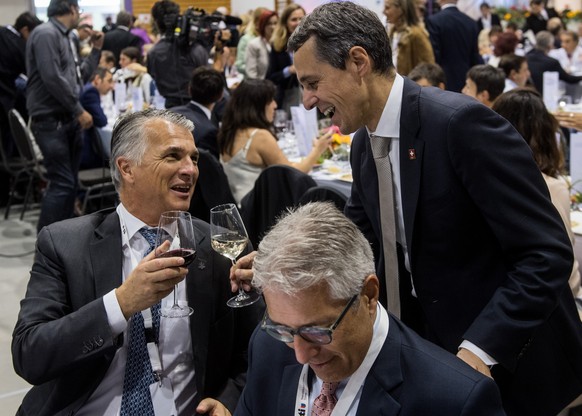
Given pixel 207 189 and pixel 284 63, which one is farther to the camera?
pixel 284 63

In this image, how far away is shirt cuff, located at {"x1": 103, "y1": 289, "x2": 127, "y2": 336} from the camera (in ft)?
5.93

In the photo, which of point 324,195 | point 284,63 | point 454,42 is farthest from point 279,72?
point 324,195

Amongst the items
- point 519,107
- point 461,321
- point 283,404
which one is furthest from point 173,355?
point 519,107

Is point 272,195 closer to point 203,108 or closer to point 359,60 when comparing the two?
point 203,108

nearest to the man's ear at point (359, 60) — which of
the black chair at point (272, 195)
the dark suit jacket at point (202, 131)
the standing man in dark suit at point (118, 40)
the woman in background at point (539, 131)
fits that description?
the woman in background at point (539, 131)

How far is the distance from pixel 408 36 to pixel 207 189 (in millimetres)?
2904

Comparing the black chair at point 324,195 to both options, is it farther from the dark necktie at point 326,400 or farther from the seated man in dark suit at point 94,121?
the seated man in dark suit at point 94,121

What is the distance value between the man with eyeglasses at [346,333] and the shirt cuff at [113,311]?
0.52 meters

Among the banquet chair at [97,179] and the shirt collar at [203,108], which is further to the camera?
the banquet chair at [97,179]

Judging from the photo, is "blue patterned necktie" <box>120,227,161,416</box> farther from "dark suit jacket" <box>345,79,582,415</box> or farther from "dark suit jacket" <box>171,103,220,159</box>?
"dark suit jacket" <box>171,103,220,159</box>

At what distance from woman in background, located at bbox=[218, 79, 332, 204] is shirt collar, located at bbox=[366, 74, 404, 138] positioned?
9.30 feet

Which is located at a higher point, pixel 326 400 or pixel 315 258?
pixel 315 258

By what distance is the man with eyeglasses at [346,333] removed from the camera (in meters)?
1.35

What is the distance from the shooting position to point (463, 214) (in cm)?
180
